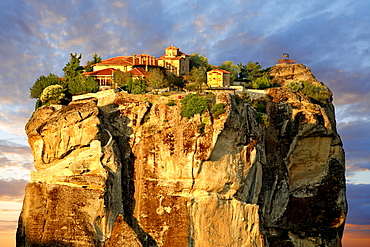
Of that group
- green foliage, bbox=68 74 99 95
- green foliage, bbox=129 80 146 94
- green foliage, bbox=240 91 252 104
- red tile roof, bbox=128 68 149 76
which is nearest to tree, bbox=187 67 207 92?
green foliage, bbox=240 91 252 104

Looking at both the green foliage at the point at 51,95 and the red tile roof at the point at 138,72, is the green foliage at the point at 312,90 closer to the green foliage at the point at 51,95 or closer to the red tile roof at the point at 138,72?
the red tile roof at the point at 138,72

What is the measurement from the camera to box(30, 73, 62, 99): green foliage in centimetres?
5538

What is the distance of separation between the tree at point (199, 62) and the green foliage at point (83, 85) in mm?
14054

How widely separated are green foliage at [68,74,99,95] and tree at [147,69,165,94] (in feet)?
13.5

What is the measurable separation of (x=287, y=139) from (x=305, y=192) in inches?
184

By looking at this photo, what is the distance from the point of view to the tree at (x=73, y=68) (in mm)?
59166

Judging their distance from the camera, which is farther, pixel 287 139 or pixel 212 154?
pixel 287 139

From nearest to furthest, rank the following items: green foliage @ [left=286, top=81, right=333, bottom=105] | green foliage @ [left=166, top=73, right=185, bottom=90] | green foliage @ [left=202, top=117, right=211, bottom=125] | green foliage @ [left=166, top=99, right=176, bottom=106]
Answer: green foliage @ [left=202, top=117, right=211, bottom=125]
green foliage @ [left=166, top=99, right=176, bottom=106]
green foliage @ [left=166, top=73, right=185, bottom=90]
green foliage @ [left=286, top=81, right=333, bottom=105]

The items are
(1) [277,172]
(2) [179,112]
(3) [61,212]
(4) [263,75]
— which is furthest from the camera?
(4) [263,75]

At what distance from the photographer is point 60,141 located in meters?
47.0

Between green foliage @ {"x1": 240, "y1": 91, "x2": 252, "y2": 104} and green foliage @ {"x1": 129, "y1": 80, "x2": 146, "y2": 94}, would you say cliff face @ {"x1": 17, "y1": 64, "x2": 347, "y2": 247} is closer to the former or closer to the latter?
green foliage @ {"x1": 129, "y1": 80, "x2": 146, "y2": 94}

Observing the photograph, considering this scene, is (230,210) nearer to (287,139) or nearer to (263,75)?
(287,139)

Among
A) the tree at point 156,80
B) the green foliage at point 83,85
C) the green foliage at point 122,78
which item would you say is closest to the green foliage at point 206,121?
the tree at point 156,80

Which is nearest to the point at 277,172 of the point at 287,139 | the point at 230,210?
the point at 287,139
